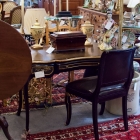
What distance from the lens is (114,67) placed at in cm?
245

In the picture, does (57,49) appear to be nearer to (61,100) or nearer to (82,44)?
(82,44)

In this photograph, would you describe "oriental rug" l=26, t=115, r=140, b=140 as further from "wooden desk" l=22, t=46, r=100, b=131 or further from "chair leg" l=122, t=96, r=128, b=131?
"wooden desk" l=22, t=46, r=100, b=131

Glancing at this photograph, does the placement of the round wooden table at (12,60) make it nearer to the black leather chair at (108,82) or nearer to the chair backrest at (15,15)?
the black leather chair at (108,82)

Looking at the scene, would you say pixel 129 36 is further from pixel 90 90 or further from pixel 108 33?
pixel 90 90

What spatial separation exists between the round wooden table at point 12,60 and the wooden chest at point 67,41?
21.3 inches

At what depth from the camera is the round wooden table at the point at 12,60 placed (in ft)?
6.77

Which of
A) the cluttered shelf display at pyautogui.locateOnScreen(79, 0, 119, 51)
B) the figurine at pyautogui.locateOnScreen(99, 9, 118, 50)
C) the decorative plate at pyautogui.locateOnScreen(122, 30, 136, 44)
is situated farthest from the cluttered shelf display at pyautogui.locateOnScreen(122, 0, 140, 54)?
the figurine at pyautogui.locateOnScreen(99, 9, 118, 50)

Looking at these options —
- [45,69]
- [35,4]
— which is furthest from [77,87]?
[35,4]

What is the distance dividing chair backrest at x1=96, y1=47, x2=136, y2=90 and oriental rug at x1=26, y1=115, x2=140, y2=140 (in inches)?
19.9

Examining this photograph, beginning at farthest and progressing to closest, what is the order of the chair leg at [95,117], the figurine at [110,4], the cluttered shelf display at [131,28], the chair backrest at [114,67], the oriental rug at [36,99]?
the figurine at [110,4] < the cluttered shelf display at [131,28] < the oriental rug at [36,99] < the chair leg at [95,117] < the chair backrest at [114,67]

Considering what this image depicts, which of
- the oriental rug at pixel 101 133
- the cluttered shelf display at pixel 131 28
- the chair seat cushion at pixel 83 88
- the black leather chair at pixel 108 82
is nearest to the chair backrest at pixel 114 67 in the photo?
the black leather chair at pixel 108 82

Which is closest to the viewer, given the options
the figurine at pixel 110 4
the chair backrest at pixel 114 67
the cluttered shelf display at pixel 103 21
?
the chair backrest at pixel 114 67

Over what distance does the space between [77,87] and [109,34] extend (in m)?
0.65

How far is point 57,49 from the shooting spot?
2.67 metres
